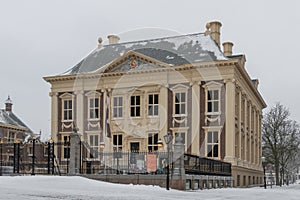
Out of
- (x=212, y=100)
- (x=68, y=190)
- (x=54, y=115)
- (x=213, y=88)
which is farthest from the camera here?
(x=54, y=115)

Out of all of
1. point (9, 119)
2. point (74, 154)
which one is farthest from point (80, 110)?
point (9, 119)

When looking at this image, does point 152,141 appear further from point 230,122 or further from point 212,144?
point 230,122

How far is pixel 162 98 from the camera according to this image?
44812mm

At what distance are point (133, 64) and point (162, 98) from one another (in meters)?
4.48

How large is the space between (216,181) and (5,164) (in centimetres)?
1551

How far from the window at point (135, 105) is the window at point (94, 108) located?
3.90 m

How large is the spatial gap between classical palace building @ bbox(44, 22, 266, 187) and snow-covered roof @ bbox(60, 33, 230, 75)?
94 millimetres

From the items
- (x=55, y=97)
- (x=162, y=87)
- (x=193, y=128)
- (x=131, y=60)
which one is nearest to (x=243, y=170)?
(x=193, y=128)

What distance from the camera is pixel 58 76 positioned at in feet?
162

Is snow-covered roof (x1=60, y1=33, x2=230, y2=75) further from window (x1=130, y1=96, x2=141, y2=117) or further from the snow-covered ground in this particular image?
the snow-covered ground

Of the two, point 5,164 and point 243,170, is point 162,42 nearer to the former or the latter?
point 243,170

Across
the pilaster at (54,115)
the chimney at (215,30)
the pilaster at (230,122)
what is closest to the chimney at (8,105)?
the pilaster at (54,115)

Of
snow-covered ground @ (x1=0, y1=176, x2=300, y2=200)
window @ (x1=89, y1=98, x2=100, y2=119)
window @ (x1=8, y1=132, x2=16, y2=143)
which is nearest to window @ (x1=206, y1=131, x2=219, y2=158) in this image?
window @ (x1=89, y1=98, x2=100, y2=119)

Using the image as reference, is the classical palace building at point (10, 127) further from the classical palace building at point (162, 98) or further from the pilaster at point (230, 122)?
the pilaster at point (230, 122)
